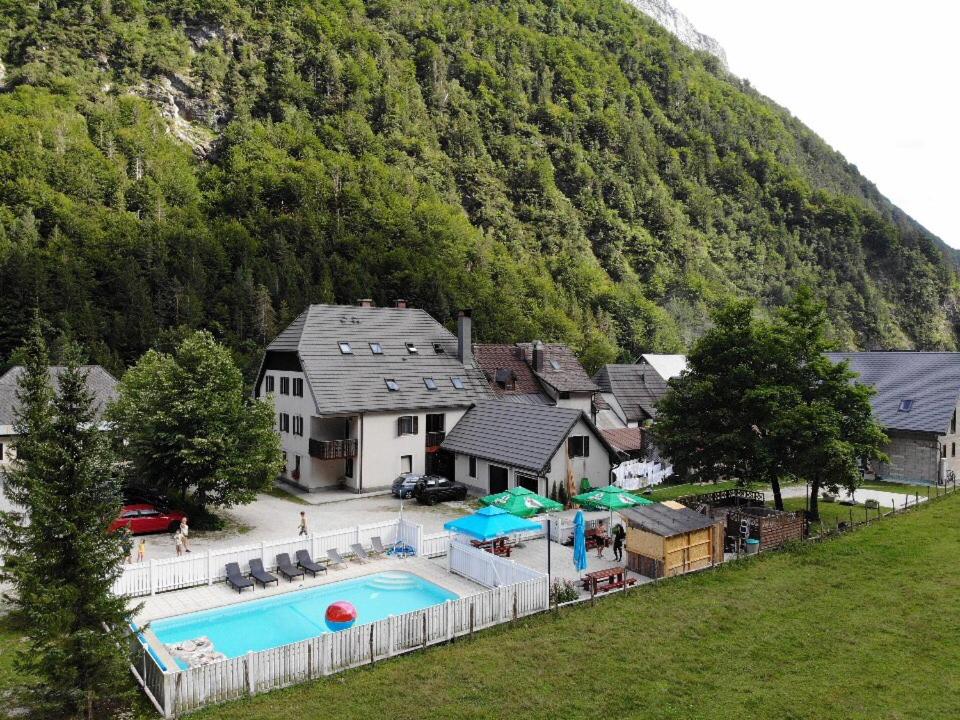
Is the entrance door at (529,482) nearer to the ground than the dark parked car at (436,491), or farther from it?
farther from it

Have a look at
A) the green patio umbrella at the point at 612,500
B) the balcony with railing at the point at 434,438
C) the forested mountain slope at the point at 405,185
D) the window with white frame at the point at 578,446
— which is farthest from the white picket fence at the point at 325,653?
the forested mountain slope at the point at 405,185

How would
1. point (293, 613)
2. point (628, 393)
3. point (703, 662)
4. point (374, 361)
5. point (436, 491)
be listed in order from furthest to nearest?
point (628, 393)
point (374, 361)
point (436, 491)
point (293, 613)
point (703, 662)

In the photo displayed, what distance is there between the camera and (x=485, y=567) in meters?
20.7

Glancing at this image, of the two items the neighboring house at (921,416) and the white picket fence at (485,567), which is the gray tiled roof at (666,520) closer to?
the white picket fence at (485,567)

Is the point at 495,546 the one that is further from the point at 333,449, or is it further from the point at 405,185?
the point at 405,185

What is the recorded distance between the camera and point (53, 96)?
91.7 metres

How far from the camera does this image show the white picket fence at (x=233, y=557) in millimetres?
19438

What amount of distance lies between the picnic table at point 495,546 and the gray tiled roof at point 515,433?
7268 mm

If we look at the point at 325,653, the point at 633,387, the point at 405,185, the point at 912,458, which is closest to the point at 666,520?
the point at 325,653

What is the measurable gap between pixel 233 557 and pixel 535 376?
28207 millimetres

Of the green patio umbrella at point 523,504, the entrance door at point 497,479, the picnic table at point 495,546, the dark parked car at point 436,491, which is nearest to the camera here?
the picnic table at point 495,546

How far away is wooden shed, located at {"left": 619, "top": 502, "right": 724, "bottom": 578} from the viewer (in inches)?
831

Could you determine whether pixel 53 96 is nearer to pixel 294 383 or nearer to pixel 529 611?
pixel 294 383

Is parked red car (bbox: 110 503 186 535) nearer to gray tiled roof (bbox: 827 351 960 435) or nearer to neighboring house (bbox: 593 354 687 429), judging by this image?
neighboring house (bbox: 593 354 687 429)
